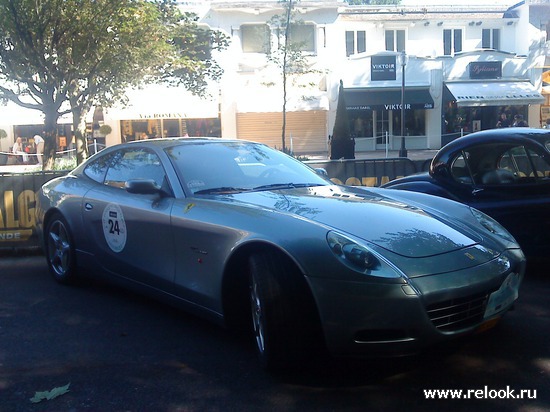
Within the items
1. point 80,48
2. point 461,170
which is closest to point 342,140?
point 80,48

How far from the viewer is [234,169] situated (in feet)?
15.7

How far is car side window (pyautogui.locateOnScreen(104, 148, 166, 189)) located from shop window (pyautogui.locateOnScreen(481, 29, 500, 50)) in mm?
31871

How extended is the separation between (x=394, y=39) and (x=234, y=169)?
30339mm

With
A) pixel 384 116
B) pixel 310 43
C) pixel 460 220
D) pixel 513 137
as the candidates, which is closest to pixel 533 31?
pixel 384 116

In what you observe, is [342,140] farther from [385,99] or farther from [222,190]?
[222,190]

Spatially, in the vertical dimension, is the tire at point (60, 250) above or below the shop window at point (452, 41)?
below

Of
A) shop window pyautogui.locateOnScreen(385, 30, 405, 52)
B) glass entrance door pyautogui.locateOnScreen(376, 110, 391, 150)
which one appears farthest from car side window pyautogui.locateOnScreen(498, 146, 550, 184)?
shop window pyautogui.locateOnScreen(385, 30, 405, 52)

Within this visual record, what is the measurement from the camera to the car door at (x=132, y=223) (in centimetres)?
448

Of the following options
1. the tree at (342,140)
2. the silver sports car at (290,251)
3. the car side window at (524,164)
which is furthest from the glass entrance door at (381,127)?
the silver sports car at (290,251)

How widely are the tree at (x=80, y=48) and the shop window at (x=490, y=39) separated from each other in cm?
2128

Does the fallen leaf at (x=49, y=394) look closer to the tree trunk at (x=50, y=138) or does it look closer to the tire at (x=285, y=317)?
the tire at (x=285, y=317)

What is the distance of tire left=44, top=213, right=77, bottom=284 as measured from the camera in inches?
223

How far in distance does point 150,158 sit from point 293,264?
2.00 meters

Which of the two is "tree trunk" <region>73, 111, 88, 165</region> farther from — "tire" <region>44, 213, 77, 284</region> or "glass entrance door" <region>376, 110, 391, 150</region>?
"glass entrance door" <region>376, 110, 391, 150</region>
